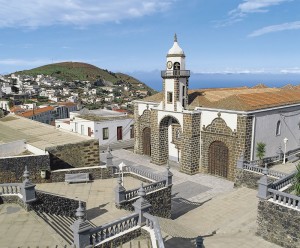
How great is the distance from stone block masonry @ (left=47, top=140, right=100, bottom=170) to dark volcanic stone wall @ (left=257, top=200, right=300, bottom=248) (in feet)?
37.0

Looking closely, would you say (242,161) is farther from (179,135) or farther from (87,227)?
(87,227)

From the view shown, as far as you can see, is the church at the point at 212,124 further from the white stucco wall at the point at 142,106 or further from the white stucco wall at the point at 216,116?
the white stucco wall at the point at 142,106

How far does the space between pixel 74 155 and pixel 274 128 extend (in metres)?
17.5

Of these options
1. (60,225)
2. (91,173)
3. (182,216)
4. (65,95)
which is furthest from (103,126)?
(65,95)

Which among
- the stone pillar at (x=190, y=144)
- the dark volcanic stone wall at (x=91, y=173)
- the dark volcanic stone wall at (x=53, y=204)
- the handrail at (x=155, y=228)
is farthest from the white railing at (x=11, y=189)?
the stone pillar at (x=190, y=144)

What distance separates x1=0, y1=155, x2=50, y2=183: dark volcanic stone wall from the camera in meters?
17.8

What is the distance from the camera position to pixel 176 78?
28.1 m

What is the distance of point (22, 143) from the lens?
2075 centimetres

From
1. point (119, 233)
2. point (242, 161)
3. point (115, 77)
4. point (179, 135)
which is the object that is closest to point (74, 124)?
point (179, 135)

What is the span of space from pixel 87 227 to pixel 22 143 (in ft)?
42.7

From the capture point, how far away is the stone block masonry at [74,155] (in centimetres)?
1940

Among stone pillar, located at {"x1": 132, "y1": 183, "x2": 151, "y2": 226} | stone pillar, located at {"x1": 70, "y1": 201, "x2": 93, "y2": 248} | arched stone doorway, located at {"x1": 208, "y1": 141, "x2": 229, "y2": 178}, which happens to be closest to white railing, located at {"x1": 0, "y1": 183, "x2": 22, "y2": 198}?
stone pillar, located at {"x1": 70, "y1": 201, "x2": 93, "y2": 248}

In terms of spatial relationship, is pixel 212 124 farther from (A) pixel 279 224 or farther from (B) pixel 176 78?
(A) pixel 279 224

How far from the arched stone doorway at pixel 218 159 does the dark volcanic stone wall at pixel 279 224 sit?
11.8 m
